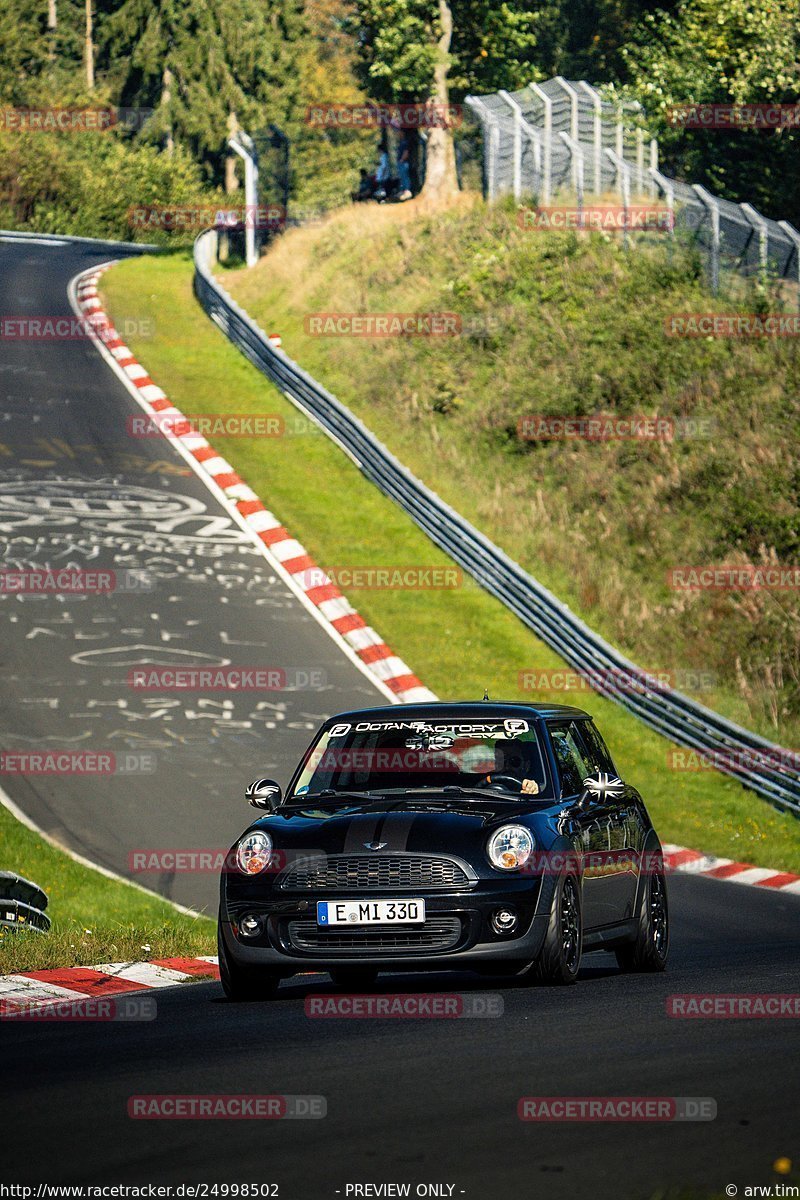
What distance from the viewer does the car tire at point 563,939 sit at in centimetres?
898

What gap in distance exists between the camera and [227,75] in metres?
79.8

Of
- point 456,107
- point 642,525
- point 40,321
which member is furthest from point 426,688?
point 456,107

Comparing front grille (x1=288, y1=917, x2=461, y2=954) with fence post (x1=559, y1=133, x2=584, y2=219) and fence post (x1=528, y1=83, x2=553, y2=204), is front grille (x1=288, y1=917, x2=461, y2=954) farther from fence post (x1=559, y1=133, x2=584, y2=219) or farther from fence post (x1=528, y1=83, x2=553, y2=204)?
fence post (x1=528, y1=83, x2=553, y2=204)

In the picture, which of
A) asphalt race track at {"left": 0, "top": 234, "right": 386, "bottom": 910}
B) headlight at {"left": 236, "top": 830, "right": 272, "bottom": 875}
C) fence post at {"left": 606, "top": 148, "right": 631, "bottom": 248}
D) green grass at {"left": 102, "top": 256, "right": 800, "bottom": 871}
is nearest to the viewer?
headlight at {"left": 236, "top": 830, "right": 272, "bottom": 875}

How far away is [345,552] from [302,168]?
2707 inches

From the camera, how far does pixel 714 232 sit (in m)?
33.2

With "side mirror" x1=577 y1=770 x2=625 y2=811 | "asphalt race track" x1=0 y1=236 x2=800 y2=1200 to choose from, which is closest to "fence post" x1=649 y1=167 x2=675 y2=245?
"asphalt race track" x1=0 y1=236 x2=800 y2=1200

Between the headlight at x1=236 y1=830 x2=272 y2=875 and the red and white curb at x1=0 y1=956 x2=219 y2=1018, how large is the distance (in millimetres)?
1105

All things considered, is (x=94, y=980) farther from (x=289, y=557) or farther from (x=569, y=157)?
(x=569, y=157)

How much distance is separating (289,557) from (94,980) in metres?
15.5

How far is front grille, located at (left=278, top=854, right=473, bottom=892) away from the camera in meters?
8.85

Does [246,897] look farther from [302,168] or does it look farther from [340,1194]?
[302,168]

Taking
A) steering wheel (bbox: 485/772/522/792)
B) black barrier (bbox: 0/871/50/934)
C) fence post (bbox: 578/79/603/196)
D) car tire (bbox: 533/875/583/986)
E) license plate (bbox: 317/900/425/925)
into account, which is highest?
fence post (bbox: 578/79/603/196)

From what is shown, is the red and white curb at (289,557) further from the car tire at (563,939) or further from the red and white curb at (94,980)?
the car tire at (563,939)
